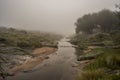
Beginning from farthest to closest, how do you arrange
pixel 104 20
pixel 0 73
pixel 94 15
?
pixel 94 15, pixel 104 20, pixel 0 73

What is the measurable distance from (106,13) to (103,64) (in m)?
57.5

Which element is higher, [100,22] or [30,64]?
[100,22]

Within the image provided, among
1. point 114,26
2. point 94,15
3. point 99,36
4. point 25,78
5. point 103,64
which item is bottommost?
point 25,78

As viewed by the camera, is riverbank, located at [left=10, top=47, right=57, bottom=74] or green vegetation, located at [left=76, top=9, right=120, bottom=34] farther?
green vegetation, located at [left=76, top=9, right=120, bottom=34]

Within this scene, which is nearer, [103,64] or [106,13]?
[103,64]

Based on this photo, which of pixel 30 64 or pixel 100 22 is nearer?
pixel 30 64

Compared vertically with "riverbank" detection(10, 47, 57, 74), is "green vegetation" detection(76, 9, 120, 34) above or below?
above

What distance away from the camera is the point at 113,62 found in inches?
686

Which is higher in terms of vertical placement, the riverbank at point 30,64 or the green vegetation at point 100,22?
the green vegetation at point 100,22

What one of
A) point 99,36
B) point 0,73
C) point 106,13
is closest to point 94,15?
point 106,13

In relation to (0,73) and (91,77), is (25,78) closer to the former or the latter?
(0,73)

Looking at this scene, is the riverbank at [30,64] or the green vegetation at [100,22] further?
the green vegetation at [100,22]

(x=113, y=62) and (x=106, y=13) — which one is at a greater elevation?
(x=106, y=13)

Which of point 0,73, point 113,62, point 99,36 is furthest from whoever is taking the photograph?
point 99,36
